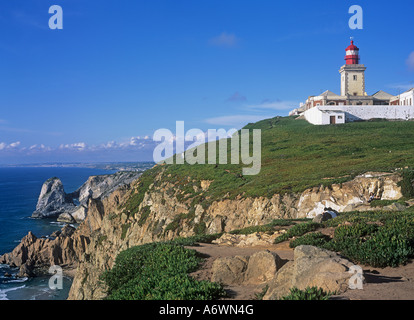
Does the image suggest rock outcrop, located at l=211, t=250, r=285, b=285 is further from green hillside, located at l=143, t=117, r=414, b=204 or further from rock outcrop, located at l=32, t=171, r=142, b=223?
rock outcrop, located at l=32, t=171, r=142, b=223

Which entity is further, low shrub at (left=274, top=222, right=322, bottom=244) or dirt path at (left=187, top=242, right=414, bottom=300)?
low shrub at (left=274, top=222, right=322, bottom=244)

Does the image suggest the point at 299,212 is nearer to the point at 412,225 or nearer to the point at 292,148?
the point at 412,225

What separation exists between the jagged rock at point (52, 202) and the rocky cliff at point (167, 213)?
4308cm

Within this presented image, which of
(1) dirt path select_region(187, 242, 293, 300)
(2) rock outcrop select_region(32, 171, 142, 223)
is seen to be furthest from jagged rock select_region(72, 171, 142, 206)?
(1) dirt path select_region(187, 242, 293, 300)

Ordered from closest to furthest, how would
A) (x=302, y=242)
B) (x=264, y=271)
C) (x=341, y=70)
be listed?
(x=264, y=271)
(x=302, y=242)
(x=341, y=70)

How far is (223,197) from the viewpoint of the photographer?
102ft

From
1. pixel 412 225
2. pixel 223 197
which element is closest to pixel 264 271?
pixel 412 225

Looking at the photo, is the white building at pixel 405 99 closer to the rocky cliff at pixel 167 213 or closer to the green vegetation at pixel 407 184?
the rocky cliff at pixel 167 213

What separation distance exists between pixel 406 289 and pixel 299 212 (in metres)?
17.5

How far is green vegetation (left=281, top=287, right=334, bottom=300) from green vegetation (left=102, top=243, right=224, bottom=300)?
1957 millimetres

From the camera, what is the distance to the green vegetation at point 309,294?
6336mm

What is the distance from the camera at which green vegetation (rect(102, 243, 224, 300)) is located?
7.92 meters

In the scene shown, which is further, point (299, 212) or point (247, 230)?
point (299, 212)

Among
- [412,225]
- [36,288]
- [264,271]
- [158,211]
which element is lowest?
[36,288]
